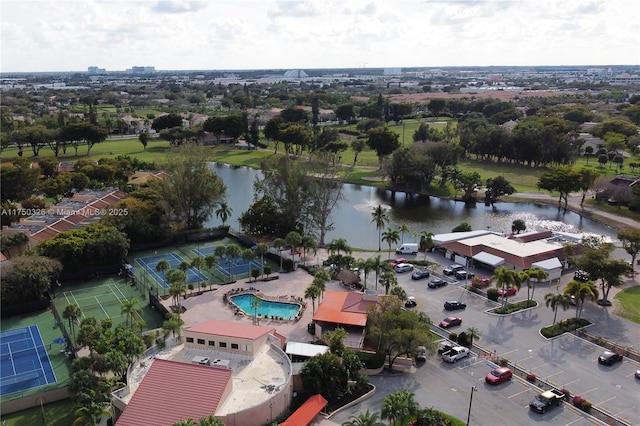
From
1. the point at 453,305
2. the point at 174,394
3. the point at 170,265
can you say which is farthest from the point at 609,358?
the point at 170,265

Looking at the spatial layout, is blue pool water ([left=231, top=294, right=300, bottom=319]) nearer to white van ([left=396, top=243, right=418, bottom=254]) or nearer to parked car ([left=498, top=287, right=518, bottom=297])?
white van ([left=396, top=243, right=418, bottom=254])

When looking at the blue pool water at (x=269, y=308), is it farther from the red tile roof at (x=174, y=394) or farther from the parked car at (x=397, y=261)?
the red tile roof at (x=174, y=394)

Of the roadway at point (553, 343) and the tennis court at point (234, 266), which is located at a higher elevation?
the roadway at point (553, 343)

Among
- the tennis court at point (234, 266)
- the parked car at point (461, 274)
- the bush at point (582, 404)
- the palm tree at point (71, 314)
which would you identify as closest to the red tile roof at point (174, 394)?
the palm tree at point (71, 314)

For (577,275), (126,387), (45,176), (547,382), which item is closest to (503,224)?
(577,275)

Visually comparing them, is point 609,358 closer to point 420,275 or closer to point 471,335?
point 471,335

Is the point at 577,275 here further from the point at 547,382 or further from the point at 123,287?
the point at 123,287
